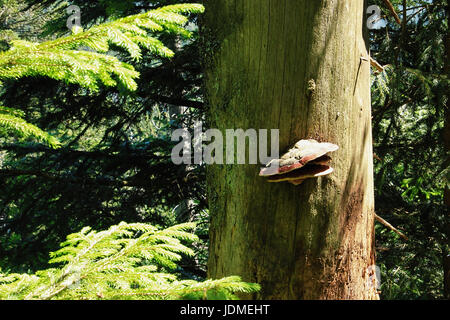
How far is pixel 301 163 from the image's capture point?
1.64 metres

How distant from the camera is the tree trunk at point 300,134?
5.93 feet

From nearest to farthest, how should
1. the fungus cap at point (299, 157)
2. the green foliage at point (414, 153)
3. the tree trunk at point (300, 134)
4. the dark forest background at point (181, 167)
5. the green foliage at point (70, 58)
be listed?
the green foliage at point (70, 58) < the fungus cap at point (299, 157) < the tree trunk at point (300, 134) < the green foliage at point (414, 153) < the dark forest background at point (181, 167)

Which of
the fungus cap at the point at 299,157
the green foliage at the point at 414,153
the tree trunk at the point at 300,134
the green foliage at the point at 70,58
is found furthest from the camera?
the green foliage at the point at 414,153

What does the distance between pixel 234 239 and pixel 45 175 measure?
3.58m

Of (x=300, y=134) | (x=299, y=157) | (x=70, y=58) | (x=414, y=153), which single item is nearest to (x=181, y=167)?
(x=414, y=153)

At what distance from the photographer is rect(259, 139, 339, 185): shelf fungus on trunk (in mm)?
1646

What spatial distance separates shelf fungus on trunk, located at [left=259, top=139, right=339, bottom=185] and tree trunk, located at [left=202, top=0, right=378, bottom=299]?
0.10 metres

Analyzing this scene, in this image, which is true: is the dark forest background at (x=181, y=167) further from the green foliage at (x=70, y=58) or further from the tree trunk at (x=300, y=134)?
the green foliage at (x=70, y=58)

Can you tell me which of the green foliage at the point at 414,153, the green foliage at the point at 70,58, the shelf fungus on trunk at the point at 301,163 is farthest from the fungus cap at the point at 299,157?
the green foliage at the point at 414,153

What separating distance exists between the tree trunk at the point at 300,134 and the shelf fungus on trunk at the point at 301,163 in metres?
0.10
